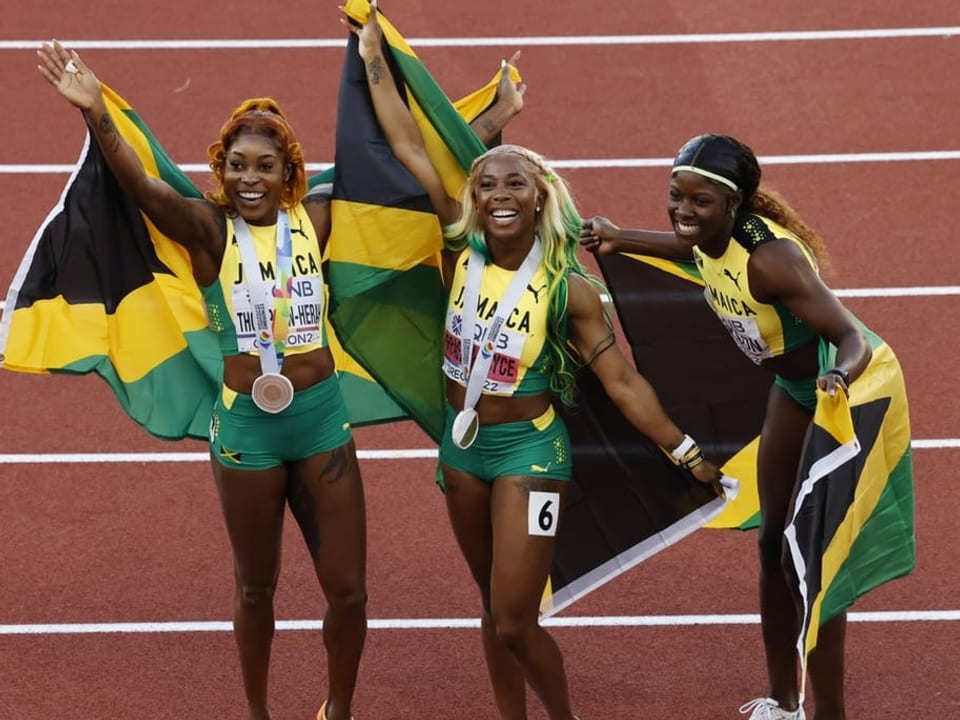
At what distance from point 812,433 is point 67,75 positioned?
2681 millimetres

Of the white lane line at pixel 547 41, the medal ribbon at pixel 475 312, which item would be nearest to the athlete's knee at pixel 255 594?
the medal ribbon at pixel 475 312

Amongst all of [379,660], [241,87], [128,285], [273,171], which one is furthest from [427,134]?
[241,87]

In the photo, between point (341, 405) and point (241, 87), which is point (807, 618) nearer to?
point (341, 405)

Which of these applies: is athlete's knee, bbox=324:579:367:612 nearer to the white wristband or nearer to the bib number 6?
the bib number 6

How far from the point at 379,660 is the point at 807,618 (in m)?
2.02

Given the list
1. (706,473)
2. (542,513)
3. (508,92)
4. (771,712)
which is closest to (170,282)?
(508,92)

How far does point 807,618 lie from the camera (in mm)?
5324

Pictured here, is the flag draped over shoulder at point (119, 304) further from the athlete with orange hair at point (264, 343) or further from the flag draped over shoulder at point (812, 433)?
the flag draped over shoulder at point (812, 433)

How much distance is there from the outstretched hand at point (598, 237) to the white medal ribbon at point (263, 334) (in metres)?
1.19

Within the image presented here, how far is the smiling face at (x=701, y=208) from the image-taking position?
5.30m

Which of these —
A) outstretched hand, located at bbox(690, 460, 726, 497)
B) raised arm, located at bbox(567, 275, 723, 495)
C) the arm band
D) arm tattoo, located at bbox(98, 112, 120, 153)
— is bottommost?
outstretched hand, located at bbox(690, 460, 726, 497)

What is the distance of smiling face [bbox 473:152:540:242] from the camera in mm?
5285

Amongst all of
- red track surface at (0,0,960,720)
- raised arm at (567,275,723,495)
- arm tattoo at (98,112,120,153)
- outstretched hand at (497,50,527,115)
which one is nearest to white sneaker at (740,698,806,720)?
red track surface at (0,0,960,720)

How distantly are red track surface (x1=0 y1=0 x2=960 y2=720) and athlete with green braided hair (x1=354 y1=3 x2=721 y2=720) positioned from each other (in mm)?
1065
